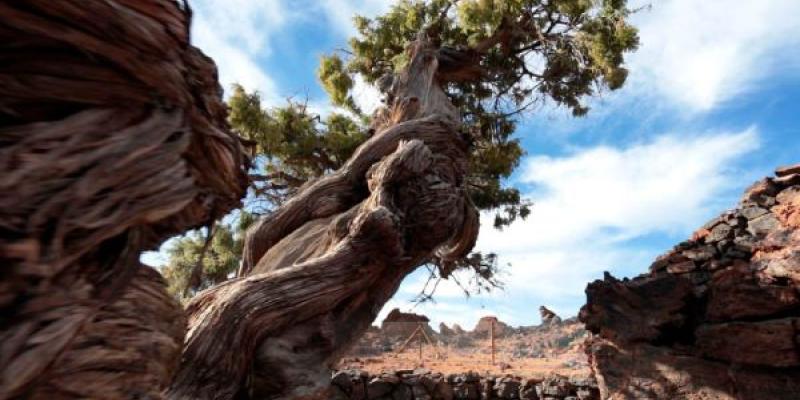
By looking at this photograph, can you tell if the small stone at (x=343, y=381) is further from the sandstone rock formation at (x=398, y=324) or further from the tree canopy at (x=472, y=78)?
the sandstone rock formation at (x=398, y=324)

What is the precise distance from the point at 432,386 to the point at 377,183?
244 inches

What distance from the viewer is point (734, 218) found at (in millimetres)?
6961

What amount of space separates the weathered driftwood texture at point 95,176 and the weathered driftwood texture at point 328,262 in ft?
2.84

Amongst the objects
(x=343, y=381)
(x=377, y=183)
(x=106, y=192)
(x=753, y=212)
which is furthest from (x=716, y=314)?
(x=106, y=192)

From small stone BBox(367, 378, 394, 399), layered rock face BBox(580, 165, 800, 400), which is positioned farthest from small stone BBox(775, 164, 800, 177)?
small stone BBox(367, 378, 394, 399)

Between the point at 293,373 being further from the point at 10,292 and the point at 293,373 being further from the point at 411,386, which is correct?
the point at 411,386

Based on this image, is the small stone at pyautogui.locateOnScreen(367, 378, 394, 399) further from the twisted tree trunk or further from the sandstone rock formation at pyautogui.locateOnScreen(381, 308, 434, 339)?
the sandstone rock formation at pyautogui.locateOnScreen(381, 308, 434, 339)

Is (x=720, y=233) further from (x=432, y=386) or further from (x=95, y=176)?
(x=95, y=176)

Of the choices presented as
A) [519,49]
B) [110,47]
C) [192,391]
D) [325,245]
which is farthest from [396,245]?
[519,49]

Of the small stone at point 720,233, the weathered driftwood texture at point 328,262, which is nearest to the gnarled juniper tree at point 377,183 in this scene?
the weathered driftwood texture at point 328,262

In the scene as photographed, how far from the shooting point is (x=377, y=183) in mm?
3791

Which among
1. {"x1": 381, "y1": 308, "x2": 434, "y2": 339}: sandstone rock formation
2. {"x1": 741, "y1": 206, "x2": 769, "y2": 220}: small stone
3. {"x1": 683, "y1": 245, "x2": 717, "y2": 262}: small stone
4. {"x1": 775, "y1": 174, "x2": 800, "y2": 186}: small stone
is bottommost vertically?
{"x1": 683, "y1": 245, "x2": 717, "y2": 262}: small stone

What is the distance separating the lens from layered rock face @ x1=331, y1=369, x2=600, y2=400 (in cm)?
880

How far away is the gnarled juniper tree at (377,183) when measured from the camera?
2.81 m
